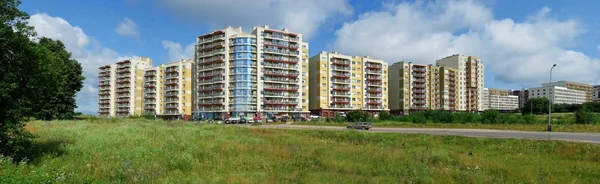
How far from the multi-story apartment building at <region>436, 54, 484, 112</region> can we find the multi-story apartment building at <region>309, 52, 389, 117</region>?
45.1 m

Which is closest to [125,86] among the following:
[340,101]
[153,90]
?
[153,90]

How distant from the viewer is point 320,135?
129 feet

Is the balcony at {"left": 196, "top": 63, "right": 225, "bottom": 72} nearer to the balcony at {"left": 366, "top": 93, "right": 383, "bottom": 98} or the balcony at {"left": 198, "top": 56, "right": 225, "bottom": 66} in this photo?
the balcony at {"left": 198, "top": 56, "right": 225, "bottom": 66}

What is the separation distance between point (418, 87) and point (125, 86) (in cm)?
12787

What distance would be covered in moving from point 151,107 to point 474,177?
149 m

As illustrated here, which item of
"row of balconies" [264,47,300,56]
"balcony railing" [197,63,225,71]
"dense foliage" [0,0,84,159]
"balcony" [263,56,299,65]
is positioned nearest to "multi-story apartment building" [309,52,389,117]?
"balcony" [263,56,299,65]

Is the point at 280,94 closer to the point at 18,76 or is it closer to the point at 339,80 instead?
the point at 339,80

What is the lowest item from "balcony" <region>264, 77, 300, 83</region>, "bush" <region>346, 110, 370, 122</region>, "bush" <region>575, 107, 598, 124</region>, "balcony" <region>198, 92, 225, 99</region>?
"bush" <region>346, 110, 370, 122</region>

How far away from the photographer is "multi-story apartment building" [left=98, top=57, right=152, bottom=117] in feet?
522

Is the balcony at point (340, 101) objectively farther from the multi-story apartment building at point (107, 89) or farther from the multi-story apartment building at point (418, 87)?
the multi-story apartment building at point (107, 89)

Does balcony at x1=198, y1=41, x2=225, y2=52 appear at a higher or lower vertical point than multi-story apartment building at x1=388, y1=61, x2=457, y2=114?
higher

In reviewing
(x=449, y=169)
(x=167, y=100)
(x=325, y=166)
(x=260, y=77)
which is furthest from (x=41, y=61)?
(x=167, y=100)

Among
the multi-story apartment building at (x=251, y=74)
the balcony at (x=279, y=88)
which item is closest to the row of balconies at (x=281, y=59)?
the multi-story apartment building at (x=251, y=74)

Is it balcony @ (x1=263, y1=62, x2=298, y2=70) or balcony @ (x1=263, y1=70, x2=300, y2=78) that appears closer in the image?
balcony @ (x1=263, y1=70, x2=300, y2=78)
